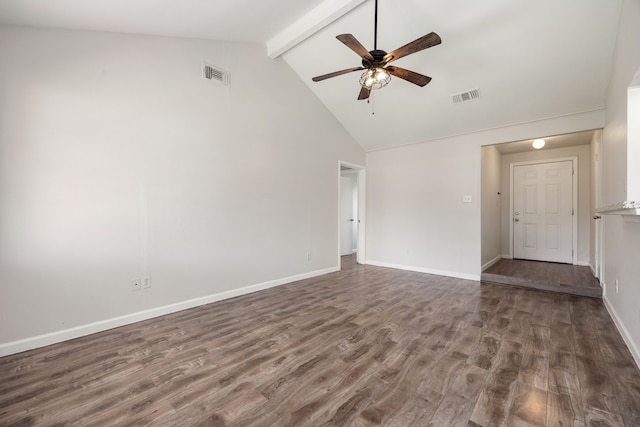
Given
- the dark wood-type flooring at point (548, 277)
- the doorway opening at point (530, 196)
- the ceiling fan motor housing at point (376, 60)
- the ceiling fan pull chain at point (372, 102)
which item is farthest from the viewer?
the doorway opening at point (530, 196)

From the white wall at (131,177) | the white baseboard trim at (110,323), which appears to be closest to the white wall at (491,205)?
the white wall at (131,177)

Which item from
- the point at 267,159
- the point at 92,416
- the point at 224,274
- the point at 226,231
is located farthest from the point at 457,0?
the point at 92,416

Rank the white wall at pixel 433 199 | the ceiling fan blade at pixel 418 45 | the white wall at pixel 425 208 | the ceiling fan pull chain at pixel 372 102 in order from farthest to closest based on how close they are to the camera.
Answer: the white wall at pixel 425 208
the white wall at pixel 433 199
the ceiling fan pull chain at pixel 372 102
the ceiling fan blade at pixel 418 45

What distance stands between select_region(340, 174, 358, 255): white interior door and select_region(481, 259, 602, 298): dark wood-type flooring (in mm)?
3321

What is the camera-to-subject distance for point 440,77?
362 cm

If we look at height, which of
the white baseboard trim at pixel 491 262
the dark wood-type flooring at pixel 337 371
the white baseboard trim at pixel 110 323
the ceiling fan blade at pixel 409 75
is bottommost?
the dark wood-type flooring at pixel 337 371

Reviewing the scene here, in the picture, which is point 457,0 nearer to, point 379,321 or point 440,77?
point 440,77

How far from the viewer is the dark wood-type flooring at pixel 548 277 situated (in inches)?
146

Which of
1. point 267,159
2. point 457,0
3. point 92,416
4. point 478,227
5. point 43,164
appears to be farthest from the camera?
point 478,227

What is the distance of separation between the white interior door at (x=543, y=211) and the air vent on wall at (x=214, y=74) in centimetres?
625

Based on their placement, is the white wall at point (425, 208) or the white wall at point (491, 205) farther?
the white wall at point (491, 205)

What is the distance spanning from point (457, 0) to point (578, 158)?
15.5 feet

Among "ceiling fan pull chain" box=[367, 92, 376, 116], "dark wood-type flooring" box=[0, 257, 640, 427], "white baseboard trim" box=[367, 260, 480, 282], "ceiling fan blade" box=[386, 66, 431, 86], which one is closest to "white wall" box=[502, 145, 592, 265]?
"white baseboard trim" box=[367, 260, 480, 282]

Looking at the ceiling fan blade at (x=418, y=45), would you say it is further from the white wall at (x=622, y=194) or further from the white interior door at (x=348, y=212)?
the white interior door at (x=348, y=212)
